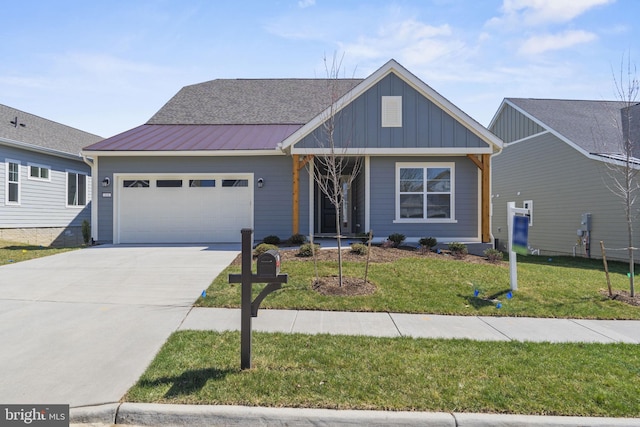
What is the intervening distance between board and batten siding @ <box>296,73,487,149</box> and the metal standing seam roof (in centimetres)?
263

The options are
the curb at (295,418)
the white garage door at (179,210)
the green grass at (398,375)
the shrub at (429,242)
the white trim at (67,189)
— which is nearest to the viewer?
the curb at (295,418)

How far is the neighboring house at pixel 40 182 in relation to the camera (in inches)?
639

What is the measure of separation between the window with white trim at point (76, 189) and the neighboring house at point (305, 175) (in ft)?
23.2

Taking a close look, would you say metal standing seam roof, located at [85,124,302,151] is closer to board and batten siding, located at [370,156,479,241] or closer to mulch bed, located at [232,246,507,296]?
board and batten siding, located at [370,156,479,241]

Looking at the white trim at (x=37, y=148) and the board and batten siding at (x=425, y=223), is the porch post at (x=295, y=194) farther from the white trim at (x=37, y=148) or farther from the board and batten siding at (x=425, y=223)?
the white trim at (x=37, y=148)

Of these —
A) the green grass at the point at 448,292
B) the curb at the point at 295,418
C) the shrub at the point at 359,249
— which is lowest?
the curb at the point at 295,418

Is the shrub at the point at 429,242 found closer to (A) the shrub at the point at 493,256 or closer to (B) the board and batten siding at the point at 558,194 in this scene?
(A) the shrub at the point at 493,256

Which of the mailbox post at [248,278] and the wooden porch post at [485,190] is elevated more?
the wooden porch post at [485,190]

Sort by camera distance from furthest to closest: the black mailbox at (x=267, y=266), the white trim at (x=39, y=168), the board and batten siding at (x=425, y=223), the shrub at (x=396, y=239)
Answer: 1. the white trim at (x=39, y=168)
2. the board and batten siding at (x=425, y=223)
3. the shrub at (x=396, y=239)
4. the black mailbox at (x=267, y=266)

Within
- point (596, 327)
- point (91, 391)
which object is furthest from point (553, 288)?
point (91, 391)

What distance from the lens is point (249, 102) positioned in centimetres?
1831

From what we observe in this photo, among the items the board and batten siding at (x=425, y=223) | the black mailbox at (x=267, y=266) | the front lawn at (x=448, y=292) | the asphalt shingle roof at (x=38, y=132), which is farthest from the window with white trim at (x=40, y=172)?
the black mailbox at (x=267, y=266)

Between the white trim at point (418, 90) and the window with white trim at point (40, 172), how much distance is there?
12879mm

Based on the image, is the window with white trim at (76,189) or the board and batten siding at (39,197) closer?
the board and batten siding at (39,197)
